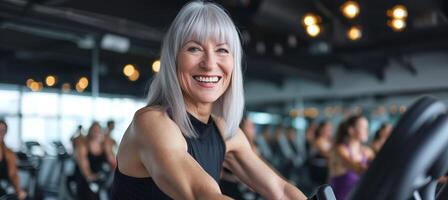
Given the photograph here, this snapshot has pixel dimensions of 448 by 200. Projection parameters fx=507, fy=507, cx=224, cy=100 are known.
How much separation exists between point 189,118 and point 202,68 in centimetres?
11

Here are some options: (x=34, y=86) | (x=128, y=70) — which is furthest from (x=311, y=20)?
(x=128, y=70)

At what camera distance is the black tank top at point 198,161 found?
39.9 inches

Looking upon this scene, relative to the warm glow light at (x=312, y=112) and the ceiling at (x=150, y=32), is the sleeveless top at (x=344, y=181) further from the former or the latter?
the warm glow light at (x=312, y=112)

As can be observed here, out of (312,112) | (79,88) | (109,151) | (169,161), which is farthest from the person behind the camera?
(312,112)

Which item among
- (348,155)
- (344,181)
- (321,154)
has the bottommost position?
(321,154)

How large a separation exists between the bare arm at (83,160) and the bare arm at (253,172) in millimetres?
4619

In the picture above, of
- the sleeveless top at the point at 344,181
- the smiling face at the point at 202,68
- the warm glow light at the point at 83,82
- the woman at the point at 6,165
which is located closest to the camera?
the smiling face at the point at 202,68

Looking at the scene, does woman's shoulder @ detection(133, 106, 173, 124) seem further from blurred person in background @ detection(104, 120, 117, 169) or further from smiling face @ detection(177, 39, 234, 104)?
blurred person in background @ detection(104, 120, 117, 169)

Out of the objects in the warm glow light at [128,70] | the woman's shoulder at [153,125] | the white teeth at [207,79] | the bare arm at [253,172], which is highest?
the white teeth at [207,79]

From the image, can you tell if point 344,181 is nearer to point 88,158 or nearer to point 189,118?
point 88,158

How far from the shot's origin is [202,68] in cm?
109

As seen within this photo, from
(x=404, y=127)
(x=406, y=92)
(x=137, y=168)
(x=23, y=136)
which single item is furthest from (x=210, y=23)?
(x=406, y=92)

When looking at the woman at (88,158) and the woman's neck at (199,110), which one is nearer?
the woman's neck at (199,110)

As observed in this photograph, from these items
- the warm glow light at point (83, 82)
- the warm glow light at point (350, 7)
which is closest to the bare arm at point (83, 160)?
the warm glow light at point (83, 82)
